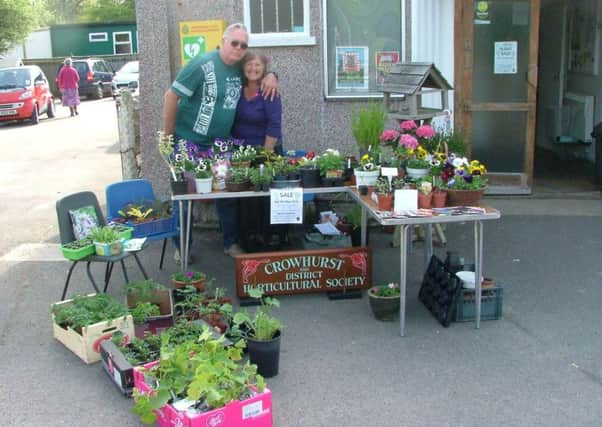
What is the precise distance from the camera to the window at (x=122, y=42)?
118ft

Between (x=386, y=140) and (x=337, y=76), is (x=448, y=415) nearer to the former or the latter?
(x=386, y=140)

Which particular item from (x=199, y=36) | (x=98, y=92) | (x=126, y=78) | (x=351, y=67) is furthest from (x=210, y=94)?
(x=98, y=92)

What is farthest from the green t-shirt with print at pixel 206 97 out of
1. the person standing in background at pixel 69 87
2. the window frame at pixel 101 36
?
the window frame at pixel 101 36

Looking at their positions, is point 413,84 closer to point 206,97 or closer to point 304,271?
point 206,97

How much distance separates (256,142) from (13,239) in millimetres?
2911

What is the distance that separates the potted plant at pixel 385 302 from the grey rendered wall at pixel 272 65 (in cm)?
280

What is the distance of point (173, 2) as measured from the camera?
759 centimetres

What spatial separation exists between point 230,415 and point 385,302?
1.90 metres

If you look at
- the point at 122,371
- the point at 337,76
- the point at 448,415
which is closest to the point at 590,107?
the point at 337,76

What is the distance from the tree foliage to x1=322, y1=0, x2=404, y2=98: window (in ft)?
82.7

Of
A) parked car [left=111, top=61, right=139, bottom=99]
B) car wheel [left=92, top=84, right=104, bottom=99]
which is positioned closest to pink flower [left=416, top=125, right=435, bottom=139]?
parked car [left=111, top=61, right=139, bottom=99]

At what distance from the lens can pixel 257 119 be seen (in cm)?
646

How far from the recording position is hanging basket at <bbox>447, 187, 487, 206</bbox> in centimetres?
500

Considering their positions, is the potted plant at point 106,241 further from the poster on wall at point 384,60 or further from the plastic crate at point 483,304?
the poster on wall at point 384,60
